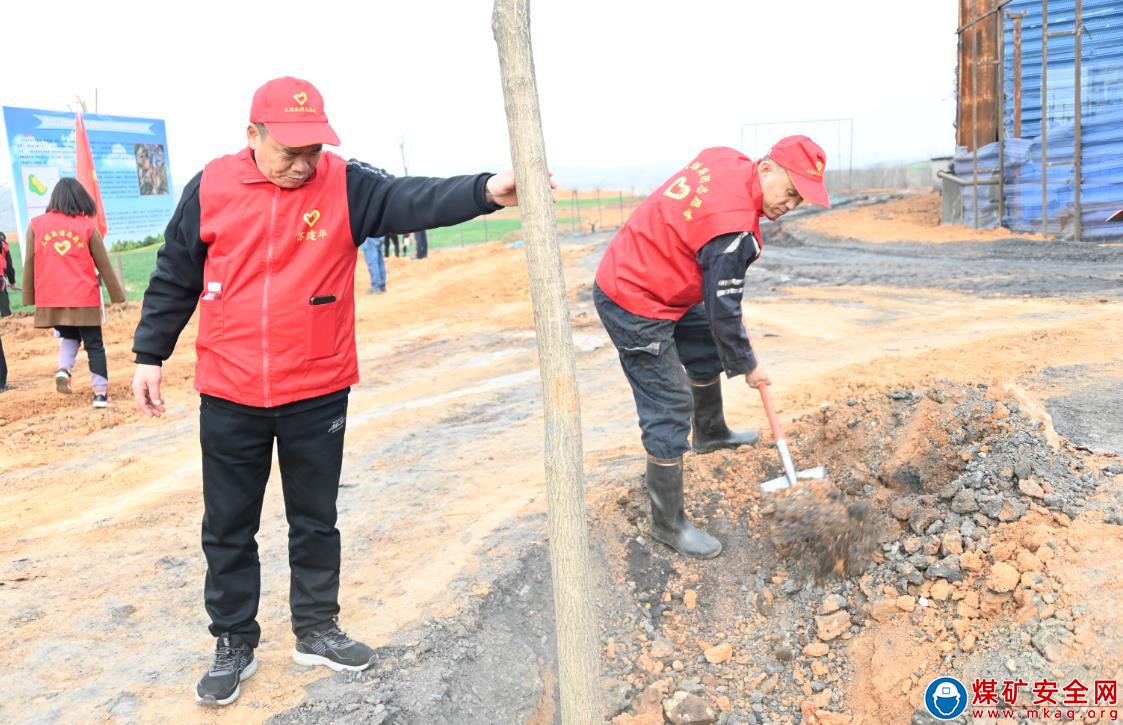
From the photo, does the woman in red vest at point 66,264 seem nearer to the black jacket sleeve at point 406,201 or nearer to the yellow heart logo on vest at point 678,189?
the black jacket sleeve at point 406,201

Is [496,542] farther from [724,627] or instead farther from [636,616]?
[724,627]

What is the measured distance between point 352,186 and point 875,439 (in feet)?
9.68

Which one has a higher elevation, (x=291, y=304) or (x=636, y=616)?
(x=291, y=304)

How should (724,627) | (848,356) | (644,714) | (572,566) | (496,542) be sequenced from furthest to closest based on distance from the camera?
(848,356) < (496,542) < (724,627) < (644,714) < (572,566)

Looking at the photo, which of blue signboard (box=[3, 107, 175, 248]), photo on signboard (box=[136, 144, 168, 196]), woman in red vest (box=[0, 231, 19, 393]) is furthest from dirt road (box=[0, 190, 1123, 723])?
photo on signboard (box=[136, 144, 168, 196])

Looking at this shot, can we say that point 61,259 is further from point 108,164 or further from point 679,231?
point 108,164

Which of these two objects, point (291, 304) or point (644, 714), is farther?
point (644, 714)

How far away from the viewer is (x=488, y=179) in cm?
266

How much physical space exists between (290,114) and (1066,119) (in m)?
16.1

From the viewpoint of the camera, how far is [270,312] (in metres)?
2.65

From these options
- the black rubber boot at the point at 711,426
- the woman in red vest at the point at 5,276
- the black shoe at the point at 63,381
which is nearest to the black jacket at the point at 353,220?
the black rubber boot at the point at 711,426

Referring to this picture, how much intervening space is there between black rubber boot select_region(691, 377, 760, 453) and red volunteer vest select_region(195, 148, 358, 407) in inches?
92.9

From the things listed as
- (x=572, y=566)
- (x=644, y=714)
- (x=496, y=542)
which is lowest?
(x=644, y=714)

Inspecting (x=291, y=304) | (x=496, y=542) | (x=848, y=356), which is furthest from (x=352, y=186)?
(x=848, y=356)
